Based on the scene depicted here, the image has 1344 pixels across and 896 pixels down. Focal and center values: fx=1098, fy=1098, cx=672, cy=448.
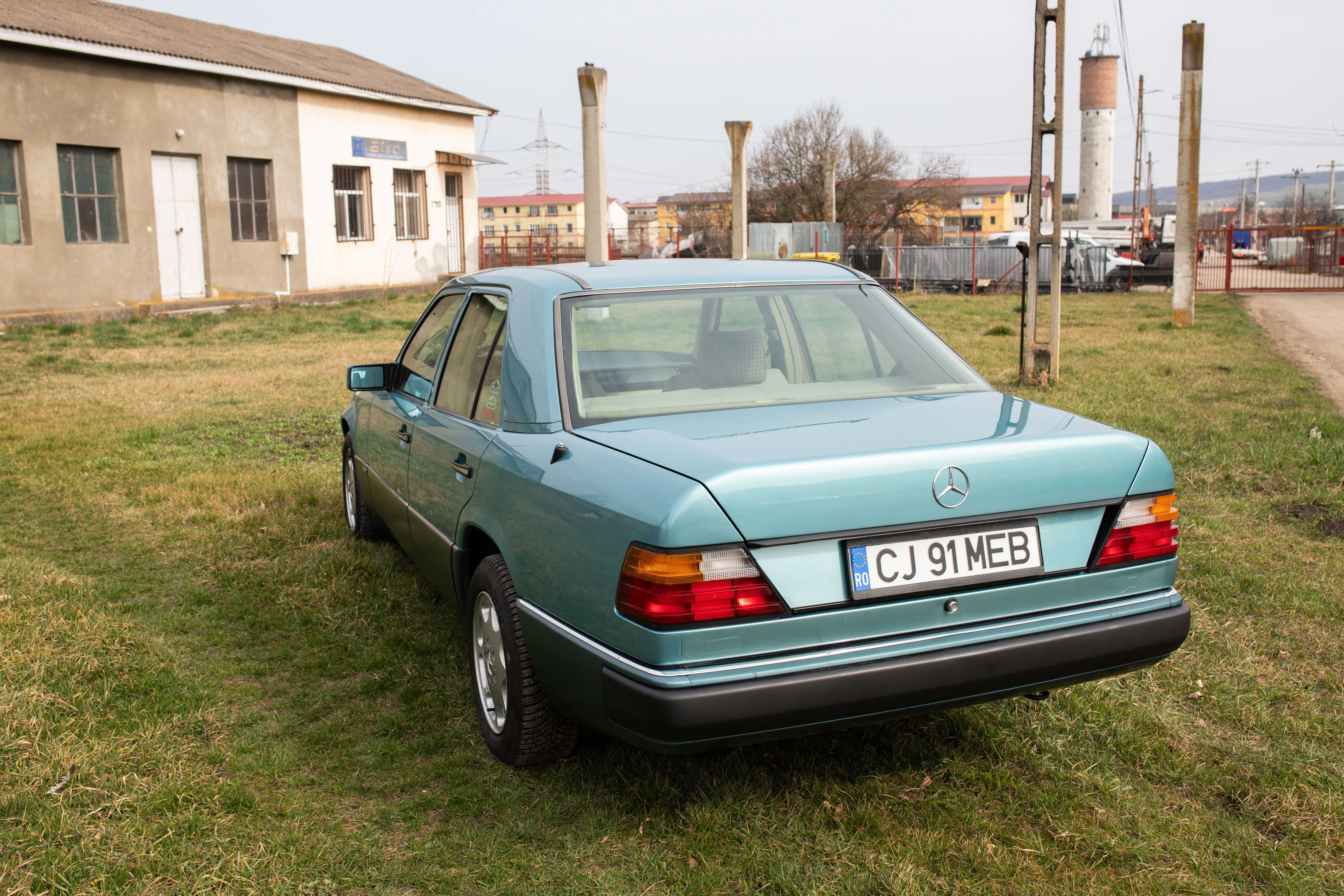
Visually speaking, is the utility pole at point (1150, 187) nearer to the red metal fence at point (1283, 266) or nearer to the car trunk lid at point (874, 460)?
the red metal fence at point (1283, 266)

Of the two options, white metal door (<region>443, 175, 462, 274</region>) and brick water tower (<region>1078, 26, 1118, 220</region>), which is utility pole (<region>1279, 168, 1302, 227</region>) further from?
white metal door (<region>443, 175, 462, 274</region>)

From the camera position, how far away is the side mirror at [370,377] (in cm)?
465

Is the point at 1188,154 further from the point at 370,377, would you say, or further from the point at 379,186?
the point at 379,186

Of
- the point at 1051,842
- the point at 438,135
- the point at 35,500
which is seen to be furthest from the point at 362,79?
the point at 1051,842

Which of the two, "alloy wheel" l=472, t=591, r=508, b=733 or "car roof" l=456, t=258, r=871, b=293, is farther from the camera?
"car roof" l=456, t=258, r=871, b=293

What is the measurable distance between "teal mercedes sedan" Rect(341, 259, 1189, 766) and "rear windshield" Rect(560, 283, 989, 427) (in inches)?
0.4

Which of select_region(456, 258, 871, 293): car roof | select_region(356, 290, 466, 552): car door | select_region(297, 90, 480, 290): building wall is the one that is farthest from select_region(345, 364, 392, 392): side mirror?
select_region(297, 90, 480, 290): building wall

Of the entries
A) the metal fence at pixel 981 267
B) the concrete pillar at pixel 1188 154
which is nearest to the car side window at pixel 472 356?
the concrete pillar at pixel 1188 154

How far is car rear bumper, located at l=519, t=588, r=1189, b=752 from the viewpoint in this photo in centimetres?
252

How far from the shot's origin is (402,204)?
2858cm

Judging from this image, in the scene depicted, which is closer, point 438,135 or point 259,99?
point 259,99

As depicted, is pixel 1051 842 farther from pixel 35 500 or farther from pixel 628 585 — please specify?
pixel 35 500

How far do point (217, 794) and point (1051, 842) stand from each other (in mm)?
2326

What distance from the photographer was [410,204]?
94.8 feet
